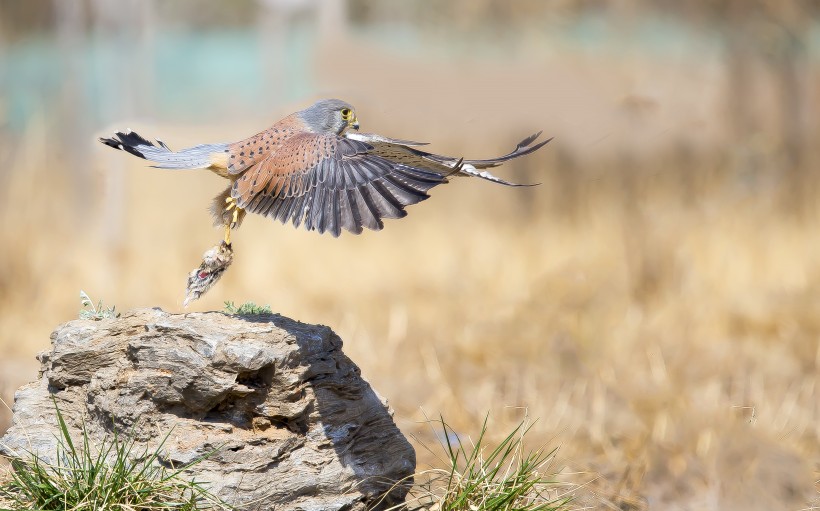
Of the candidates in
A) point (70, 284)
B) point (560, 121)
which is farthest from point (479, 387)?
point (70, 284)

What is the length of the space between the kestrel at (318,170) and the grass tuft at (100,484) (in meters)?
0.80

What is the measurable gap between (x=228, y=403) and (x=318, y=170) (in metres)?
0.88

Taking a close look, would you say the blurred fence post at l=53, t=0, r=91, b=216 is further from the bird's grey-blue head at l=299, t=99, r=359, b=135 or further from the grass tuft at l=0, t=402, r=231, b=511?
the grass tuft at l=0, t=402, r=231, b=511

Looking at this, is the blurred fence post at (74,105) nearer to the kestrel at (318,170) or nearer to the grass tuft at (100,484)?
the kestrel at (318,170)

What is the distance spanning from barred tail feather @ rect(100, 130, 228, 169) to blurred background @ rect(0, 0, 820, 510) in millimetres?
2045

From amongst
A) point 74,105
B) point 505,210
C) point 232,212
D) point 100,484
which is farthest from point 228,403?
point 74,105

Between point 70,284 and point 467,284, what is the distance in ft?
10.9

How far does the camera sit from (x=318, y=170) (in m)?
2.92

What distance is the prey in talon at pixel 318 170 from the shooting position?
2.78 metres

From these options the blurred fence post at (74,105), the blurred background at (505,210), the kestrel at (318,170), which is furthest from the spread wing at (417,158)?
the blurred fence post at (74,105)

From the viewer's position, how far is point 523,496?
3.09m

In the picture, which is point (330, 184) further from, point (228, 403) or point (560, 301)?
point (560, 301)

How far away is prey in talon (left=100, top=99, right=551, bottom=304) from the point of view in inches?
109

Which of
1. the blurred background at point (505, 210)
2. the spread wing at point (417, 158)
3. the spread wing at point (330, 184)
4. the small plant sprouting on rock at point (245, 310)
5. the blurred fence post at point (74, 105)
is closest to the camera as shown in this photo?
the spread wing at point (330, 184)
